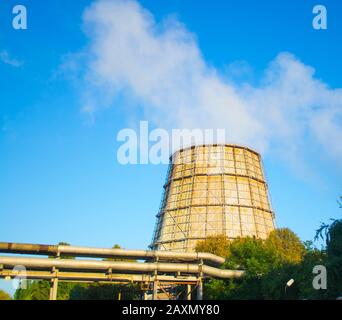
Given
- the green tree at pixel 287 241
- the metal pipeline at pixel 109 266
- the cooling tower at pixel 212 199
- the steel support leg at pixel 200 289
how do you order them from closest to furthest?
the metal pipeline at pixel 109 266 → the steel support leg at pixel 200 289 → the green tree at pixel 287 241 → the cooling tower at pixel 212 199

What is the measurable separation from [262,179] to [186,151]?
13148 mm

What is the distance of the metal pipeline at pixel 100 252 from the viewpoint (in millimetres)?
35312

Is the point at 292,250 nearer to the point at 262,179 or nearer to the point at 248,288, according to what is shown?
the point at 262,179

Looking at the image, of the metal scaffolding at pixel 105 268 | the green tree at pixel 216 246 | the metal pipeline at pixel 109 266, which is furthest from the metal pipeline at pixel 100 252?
the green tree at pixel 216 246

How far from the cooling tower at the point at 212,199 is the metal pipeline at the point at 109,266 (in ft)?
68.0

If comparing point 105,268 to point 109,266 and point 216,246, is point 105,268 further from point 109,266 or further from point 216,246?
point 216,246

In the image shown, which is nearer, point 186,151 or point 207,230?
point 207,230

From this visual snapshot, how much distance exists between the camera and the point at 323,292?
23.5m

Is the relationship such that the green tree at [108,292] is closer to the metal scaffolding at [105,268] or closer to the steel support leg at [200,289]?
the metal scaffolding at [105,268]

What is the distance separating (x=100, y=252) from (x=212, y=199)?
1063 inches

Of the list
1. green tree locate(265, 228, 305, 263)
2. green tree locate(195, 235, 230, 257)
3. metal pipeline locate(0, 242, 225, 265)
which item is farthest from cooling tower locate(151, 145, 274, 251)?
metal pipeline locate(0, 242, 225, 265)
